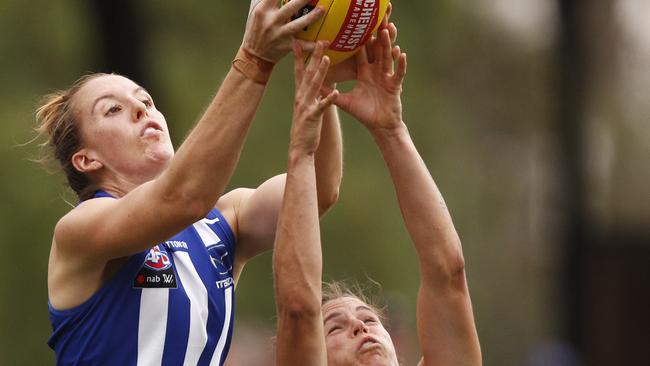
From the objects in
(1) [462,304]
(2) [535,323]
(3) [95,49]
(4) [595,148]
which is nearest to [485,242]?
(2) [535,323]

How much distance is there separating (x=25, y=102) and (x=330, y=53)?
8.22 m

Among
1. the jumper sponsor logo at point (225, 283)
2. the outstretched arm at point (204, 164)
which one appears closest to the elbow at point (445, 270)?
the jumper sponsor logo at point (225, 283)

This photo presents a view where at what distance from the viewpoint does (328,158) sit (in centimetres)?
500

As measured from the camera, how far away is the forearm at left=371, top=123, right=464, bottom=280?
4.90 meters

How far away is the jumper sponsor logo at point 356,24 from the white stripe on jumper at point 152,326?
1.09m

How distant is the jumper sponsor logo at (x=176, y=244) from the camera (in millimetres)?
4720

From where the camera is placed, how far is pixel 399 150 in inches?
193

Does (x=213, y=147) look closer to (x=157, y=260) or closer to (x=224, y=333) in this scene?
(x=157, y=260)

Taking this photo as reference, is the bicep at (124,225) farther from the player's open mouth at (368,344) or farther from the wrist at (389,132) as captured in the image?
the player's open mouth at (368,344)

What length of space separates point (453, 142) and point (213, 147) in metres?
11.6

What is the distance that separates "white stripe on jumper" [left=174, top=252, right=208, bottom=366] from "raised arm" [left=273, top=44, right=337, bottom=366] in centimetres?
28

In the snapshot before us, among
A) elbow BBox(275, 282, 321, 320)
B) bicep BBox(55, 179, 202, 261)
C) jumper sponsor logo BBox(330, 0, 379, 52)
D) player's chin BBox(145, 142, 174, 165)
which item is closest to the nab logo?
bicep BBox(55, 179, 202, 261)

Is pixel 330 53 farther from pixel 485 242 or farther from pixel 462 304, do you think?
pixel 485 242

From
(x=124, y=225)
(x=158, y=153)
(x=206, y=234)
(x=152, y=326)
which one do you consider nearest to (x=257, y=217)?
(x=206, y=234)
